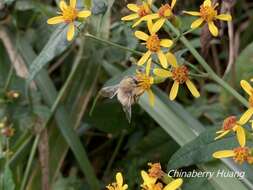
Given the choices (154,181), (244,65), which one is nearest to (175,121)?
(244,65)

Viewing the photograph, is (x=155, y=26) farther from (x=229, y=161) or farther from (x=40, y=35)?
(x=40, y=35)

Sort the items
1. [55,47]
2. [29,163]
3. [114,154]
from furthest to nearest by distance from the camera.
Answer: [114,154] < [29,163] < [55,47]

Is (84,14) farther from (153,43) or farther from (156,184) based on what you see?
Result: (156,184)

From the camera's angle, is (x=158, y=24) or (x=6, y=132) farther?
(x=6, y=132)

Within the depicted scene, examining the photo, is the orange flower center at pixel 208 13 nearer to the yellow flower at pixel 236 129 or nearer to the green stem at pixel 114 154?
the yellow flower at pixel 236 129

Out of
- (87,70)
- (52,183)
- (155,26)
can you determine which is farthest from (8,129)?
(155,26)
